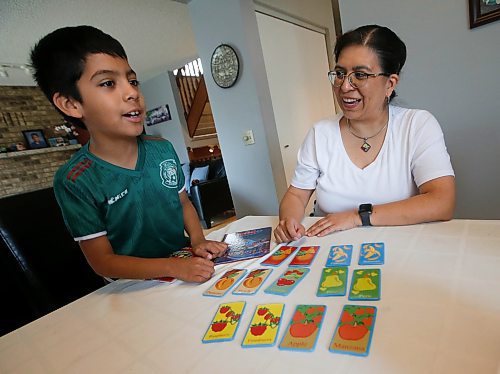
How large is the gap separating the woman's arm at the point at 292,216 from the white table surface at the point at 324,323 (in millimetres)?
115

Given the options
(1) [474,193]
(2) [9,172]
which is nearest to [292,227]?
(1) [474,193]

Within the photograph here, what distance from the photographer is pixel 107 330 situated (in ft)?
1.94

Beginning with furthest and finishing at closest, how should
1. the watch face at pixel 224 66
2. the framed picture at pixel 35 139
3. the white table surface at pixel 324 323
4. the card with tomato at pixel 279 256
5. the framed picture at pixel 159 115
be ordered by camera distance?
the framed picture at pixel 159 115 → the framed picture at pixel 35 139 → the watch face at pixel 224 66 → the card with tomato at pixel 279 256 → the white table surface at pixel 324 323

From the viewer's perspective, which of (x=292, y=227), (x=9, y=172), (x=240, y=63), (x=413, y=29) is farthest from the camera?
(x=9, y=172)

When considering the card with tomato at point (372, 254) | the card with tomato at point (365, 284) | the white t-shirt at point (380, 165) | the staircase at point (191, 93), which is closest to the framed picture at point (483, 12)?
the white t-shirt at point (380, 165)

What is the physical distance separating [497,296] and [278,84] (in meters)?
2.47

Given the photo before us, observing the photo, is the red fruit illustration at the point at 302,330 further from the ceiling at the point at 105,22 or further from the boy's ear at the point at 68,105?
the ceiling at the point at 105,22

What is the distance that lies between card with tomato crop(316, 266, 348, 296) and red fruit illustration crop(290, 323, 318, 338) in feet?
0.30

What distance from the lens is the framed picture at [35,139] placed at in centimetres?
524

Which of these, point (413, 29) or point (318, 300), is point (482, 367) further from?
point (413, 29)

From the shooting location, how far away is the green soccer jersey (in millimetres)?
817

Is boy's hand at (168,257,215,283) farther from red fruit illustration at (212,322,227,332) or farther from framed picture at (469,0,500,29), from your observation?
framed picture at (469,0,500,29)

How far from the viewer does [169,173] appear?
1049 mm

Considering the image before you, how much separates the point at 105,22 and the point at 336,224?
3526mm
